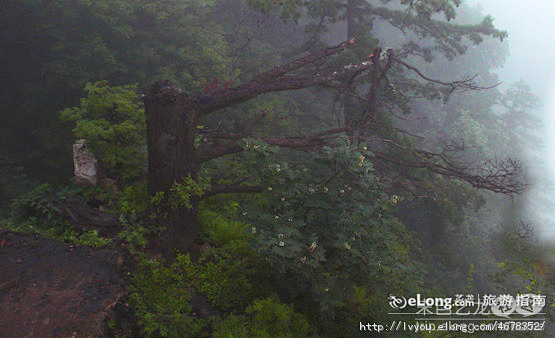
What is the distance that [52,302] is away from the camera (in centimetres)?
341

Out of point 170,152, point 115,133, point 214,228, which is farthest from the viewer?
point 115,133

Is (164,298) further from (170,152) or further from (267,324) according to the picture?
(170,152)

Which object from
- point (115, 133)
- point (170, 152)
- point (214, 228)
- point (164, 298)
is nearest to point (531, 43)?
point (214, 228)

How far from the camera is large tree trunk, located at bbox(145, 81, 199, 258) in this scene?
445cm

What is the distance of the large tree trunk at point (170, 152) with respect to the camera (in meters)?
4.45

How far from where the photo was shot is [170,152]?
14.7 ft

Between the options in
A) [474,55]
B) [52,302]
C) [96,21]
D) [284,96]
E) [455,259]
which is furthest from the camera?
[474,55]

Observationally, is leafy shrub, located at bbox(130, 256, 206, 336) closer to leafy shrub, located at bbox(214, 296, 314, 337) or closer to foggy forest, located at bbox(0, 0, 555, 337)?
foggy forest, located at bbox(0, 0, 555, 337)

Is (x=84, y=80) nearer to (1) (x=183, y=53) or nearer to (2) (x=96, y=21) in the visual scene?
(2) (x=96, y=21)

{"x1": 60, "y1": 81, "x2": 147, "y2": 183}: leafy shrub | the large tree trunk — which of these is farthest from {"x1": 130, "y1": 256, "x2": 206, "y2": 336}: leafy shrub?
{"x1": 60, "y1": 81, "x2": 147, "y2": 183}: leafy shrub

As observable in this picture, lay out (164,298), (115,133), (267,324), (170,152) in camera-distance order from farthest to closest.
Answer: (115,133) → (170,152) → (164,298) → (267,324)

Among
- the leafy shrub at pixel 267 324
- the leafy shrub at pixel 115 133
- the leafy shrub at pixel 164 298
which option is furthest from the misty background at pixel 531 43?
the leafy shrub at pixel 164 298

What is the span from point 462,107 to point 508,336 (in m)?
26.7

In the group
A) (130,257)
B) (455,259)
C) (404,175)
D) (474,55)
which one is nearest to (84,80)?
(130,257)
